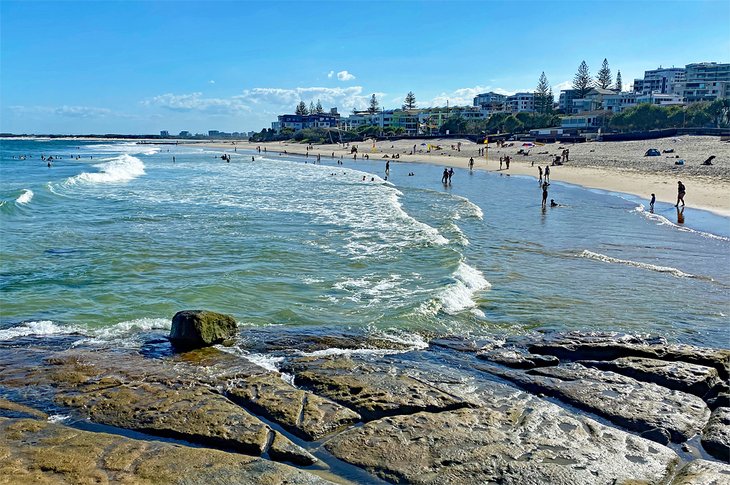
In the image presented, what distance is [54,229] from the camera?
26.6 m

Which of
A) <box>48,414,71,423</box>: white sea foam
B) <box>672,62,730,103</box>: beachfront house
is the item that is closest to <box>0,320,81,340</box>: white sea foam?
<box>48,414,71,423</box>: white sea foam

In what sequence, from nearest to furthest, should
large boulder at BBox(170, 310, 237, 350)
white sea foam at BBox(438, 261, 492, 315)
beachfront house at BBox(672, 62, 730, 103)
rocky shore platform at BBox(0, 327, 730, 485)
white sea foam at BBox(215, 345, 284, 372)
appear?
1. rocky shore platform at BBox(0, 327, 730, 485)
2. white sea foam at BBox(215, 345, 284, 372)
3. large boulder at BBox(170, 310, 237, 350)
4. white sea foam at BBox(438, 261, 492, 315)
5. beachfront house at BBox(672, 62, 730, 103)

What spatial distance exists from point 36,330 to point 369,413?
28.8 feet

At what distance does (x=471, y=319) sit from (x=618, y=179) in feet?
135

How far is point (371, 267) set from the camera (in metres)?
19.2

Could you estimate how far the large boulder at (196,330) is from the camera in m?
11.5

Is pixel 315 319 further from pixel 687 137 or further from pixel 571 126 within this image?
pixel 571 126

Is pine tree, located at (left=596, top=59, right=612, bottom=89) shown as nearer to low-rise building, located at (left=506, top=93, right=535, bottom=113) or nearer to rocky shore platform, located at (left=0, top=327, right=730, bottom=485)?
low-rise building, located at (left=506, top=93, right=535, bottom=113)

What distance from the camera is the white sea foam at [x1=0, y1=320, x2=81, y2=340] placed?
12.6 m

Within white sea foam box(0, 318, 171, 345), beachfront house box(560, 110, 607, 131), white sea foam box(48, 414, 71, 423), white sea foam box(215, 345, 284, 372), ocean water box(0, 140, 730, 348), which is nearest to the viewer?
white sea foam box(48, 414, 71, 423)

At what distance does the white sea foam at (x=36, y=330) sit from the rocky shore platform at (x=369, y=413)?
89 centimetres

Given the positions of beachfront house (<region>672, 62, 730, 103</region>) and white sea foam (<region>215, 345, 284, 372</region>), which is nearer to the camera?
white sea foam (<region>215, 345, 284, 372</region>)

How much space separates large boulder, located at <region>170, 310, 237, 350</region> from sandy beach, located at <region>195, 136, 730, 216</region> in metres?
28.7

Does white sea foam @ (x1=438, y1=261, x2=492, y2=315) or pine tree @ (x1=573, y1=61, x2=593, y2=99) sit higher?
pine tree @ (x1=573, y1=61, x2=593, y2=99)
